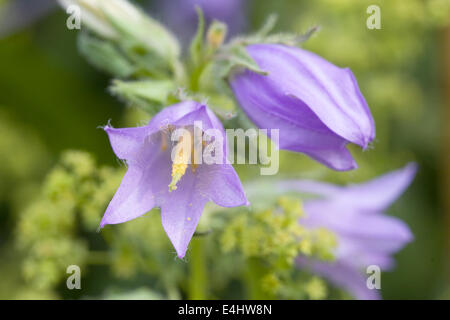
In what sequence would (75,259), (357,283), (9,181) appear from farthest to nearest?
(9,181), (357,283), (75,259)

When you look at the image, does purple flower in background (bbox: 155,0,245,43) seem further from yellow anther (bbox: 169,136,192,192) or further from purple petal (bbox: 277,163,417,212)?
yellow anther (bbox: 169,136,192,192)

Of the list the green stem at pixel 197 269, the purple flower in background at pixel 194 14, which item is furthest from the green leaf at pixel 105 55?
the purple flower in background at pixel 194 14

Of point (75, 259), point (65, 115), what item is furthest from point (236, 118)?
point (65, 115)

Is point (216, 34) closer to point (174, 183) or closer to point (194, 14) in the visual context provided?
point (174, 183)

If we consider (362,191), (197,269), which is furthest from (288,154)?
(197,269)
